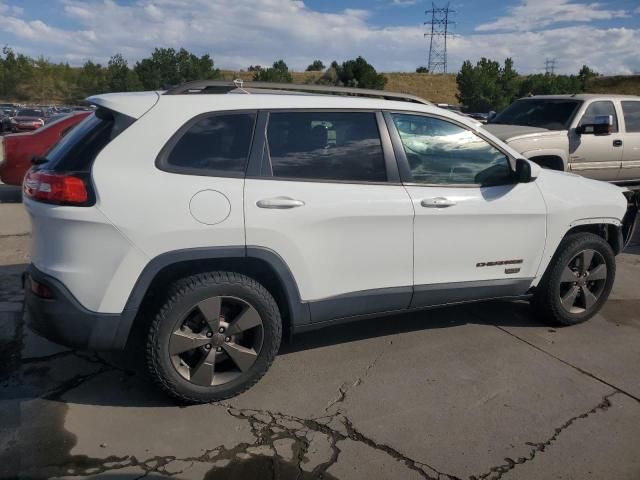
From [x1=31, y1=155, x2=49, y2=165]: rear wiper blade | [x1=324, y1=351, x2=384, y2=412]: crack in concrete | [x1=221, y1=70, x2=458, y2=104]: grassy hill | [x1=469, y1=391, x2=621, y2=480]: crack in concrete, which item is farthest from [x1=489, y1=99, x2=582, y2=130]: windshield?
[x1=221, y1=70, x2=458, y2=104]: grassy hill

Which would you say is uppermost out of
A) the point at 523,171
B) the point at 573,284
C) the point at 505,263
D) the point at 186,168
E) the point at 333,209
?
the point at 186,168

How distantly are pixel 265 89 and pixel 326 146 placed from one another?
634 millimetres

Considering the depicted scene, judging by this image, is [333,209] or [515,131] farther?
[515,131]

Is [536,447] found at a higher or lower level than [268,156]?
lower

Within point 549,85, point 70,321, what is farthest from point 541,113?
point 549,85

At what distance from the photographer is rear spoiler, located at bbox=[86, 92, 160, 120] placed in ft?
10.5

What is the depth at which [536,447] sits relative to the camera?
9.99 ft

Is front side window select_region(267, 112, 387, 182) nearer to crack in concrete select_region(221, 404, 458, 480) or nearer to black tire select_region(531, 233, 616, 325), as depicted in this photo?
crack in concrete select_region(221, 404, 458, 480)

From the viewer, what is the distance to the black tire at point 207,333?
10.3ft

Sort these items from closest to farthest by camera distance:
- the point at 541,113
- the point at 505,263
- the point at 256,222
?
the point at 256,222, the point at 505,263, the point at 541,113

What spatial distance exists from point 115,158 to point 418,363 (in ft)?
7.91

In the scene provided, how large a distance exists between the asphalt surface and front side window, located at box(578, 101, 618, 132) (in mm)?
5289

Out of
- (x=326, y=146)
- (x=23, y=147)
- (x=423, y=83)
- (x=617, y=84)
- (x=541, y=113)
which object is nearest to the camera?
(x=326, y=146)

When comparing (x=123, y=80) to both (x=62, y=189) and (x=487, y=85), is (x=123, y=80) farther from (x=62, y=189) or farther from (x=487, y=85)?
(x=62, y=189)
